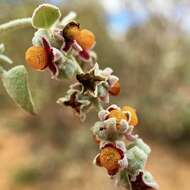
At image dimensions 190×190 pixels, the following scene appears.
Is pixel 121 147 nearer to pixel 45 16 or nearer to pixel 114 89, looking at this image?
pixel 114 89

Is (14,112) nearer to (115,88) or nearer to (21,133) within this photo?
(21,133)

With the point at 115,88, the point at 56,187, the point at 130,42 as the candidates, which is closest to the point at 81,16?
the point at 130,42

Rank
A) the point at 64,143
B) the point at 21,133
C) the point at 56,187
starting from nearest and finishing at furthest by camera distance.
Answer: the point at 56,187, the point at 64,143, the point at 21,133

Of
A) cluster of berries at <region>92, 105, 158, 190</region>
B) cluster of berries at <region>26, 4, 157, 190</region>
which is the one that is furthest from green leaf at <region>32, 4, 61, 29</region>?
cluster of berries at <region>92, 105, 158, 190</region>

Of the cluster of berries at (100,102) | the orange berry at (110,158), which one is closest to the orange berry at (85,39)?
the cluster of berries at (100,102)

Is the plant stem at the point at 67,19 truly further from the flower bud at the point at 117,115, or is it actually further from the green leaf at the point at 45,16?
the flower bud at the point at 117,115

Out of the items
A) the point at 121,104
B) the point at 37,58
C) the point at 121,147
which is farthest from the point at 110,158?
the point at 121,104
